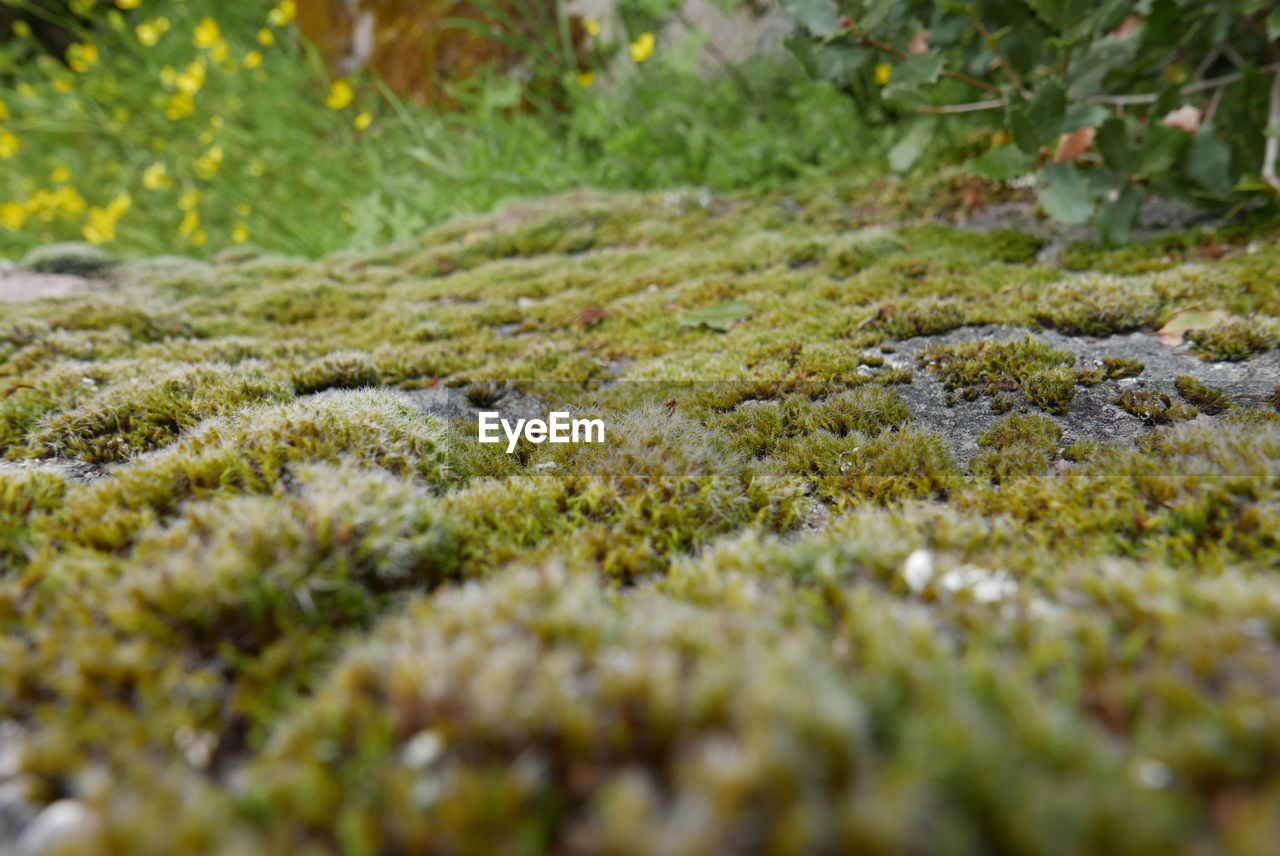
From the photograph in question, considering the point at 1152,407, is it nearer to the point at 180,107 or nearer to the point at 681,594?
the point at 681,594

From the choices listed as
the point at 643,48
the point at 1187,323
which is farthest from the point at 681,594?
the point at 643,48

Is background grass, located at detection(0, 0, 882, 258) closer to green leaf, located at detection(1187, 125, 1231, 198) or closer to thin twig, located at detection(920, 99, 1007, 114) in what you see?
thin twig, located at detection(920, 99, 1007, 114)

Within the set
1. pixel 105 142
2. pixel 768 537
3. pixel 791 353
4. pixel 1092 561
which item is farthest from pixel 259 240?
pixel 1092 561

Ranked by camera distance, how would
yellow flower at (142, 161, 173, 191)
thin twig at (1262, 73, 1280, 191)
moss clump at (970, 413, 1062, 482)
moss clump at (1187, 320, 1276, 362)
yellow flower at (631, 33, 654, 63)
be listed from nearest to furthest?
moss clump at (970, 413, 1062, 482)
moss clump at (1187, 320, 1276, 362)
thin twig at (1262, 73, 1280, 191)
yellow flower at (631, 33, 654, 63)
yellow flower at (142, 161, 173, 191)

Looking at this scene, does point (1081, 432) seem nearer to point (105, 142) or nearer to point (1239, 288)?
point (1239, 288)

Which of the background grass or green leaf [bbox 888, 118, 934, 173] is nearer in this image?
green leaf [bbox 888, 118, 934, 173]

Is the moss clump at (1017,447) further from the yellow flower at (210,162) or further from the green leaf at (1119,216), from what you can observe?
the yellow flower at (210,162)

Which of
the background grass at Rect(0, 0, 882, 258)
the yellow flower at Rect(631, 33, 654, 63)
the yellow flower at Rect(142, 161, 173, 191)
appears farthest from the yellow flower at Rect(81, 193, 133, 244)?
the yellow flower at Rect(631, 33, 654, 63)

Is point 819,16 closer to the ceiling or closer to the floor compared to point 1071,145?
closer to the ceiling
